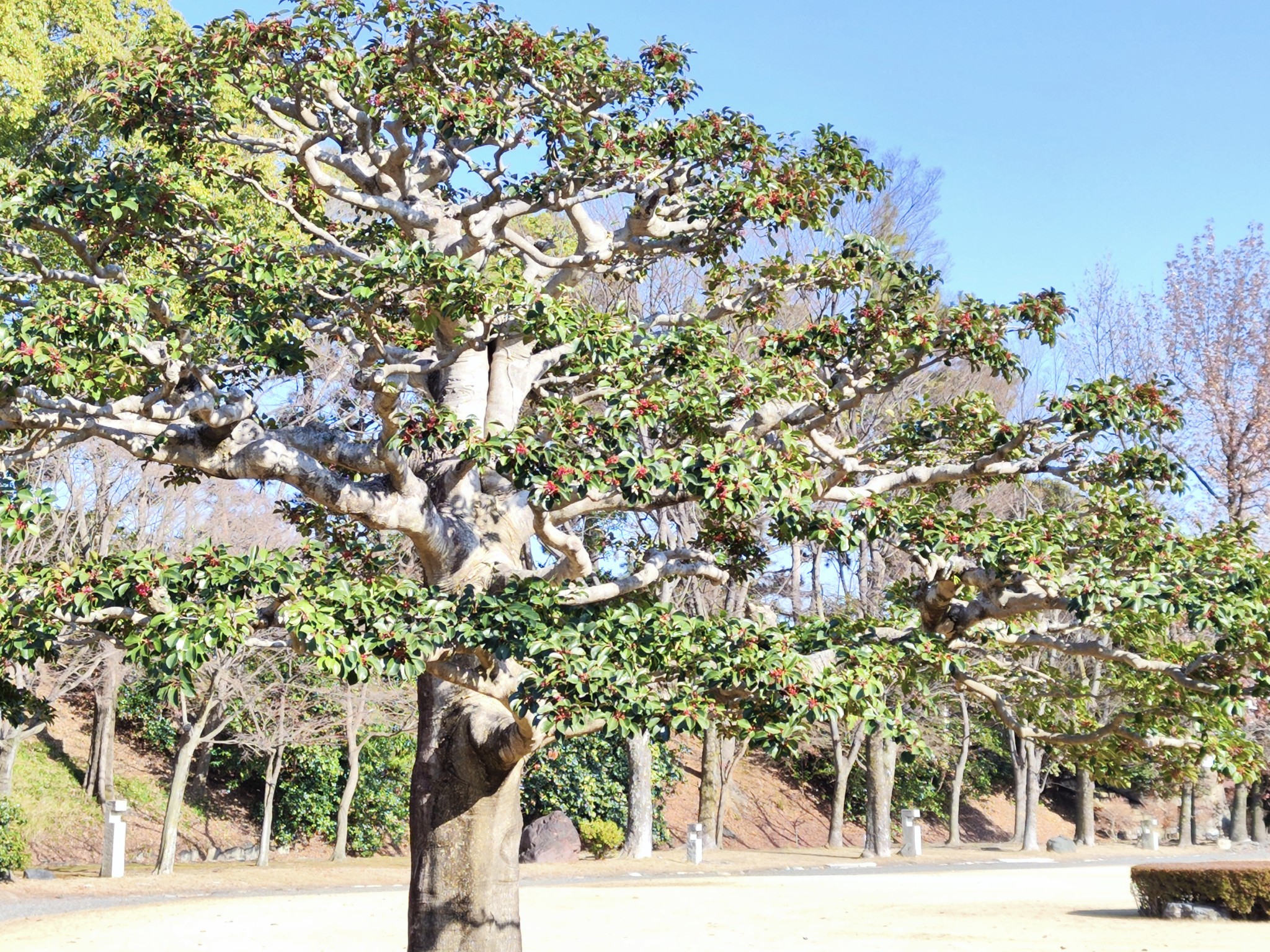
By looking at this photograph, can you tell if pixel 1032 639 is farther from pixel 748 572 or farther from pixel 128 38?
pixel 128 38

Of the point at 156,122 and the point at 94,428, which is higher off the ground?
the point at 156,122

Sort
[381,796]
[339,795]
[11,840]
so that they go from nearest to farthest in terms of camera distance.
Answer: [11,840] < [339,795] < [381,796]

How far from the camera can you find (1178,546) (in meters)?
7.96

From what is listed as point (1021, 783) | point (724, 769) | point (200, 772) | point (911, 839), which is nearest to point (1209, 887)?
point (911, 839)

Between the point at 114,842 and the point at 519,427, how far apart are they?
1455 cm

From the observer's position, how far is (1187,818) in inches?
1326

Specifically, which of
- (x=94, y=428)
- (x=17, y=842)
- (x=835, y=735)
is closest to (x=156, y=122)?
(x=94, y=428)

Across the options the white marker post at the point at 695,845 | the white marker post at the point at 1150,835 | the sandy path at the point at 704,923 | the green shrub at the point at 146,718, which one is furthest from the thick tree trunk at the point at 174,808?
Answer: the white marker post at the point at 1150,835

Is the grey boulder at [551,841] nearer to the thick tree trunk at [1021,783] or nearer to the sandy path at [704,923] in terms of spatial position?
the sandy path at [704,923]

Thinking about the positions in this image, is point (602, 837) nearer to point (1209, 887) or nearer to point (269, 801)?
point (269, 801)

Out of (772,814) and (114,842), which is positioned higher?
(114,842)

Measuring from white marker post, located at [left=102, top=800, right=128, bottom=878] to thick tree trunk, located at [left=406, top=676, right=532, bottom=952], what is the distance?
11.8 metres

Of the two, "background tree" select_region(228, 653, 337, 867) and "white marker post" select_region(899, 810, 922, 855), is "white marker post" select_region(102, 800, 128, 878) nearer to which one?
"background tree" select_region(228, 653, 337, 867)

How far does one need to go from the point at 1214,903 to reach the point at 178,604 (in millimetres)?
13507
